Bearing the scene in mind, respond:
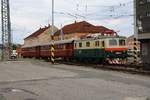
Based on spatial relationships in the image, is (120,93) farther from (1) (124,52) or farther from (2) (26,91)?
(1) (124,52)

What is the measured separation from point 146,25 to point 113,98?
3899cm

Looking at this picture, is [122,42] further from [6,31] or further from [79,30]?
[79,30]

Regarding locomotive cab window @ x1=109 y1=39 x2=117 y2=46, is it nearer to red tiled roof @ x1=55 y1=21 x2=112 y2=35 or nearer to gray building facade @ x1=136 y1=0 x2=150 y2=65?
gray building facade @ x1=136 y1=0 x2=150 y2=65

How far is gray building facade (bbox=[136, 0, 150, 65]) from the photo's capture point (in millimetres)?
50234

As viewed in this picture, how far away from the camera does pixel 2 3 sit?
68812 mm

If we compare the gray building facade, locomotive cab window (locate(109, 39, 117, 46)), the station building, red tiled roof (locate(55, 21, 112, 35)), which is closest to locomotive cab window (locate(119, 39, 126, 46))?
locomotive cab window (locate(109, 39, 117, 46))

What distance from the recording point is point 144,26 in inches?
2126

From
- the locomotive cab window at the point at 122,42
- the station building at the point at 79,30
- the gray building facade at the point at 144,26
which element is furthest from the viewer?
the station building at the point at 79,30

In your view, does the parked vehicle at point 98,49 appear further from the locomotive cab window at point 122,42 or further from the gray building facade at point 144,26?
the gray building facade at point 144,26

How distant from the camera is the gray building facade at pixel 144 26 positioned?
1978 inches

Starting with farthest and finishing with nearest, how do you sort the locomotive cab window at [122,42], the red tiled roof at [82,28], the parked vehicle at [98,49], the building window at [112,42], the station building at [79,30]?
the red tiled roof at [82,28], the station building at [79,30], the locomotive cab window at [122,42], the building window at [112,42], the parked vehicle at [98,49]

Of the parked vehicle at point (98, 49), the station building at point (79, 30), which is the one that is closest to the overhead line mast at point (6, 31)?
the parked vehicle at point (98, 49)

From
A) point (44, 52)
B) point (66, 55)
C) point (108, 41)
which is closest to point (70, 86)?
point (108, 41)

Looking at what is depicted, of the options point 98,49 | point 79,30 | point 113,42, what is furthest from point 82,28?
point 113,42
